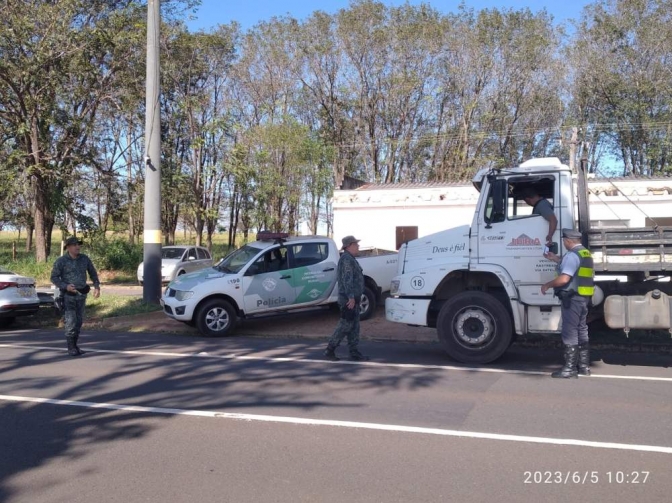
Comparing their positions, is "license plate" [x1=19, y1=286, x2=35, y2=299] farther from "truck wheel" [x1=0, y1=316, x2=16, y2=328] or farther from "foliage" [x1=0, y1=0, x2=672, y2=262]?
"foliage" [x1=0, y1=0, x2=672, y2=262]

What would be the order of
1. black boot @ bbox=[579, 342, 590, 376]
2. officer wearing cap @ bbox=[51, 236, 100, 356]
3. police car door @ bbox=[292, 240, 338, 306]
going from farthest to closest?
1. police car door @ bbox=[292, 240, 338, 306]
2. officer wearing cap @ bbox=[51, 236, 100, 356]
3. black boot @ bbox=[579, 342, 590, 376]

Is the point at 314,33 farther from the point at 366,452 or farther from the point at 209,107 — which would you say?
the point at 366,452

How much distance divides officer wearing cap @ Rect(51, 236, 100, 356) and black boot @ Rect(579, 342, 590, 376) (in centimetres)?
723

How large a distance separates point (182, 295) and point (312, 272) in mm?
2602

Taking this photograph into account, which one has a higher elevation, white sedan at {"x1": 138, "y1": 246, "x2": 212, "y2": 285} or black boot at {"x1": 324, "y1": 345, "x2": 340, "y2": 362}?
white sedan at {"x1": 138, "y1": 246, "x2": 212, "y2": 285}

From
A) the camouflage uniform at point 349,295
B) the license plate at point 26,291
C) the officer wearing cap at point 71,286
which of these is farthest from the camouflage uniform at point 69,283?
the license plate at point 26,291

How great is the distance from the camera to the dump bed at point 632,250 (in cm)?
841

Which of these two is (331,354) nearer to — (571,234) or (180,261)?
(571,234)

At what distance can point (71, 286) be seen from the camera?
975cm

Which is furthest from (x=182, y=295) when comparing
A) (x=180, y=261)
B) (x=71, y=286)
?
(x=180, y=261)

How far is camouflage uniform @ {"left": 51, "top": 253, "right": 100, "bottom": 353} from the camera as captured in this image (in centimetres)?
981

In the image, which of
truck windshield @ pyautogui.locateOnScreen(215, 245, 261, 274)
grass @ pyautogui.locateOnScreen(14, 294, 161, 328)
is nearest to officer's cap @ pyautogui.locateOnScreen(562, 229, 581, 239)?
truck windshield @ pyautogui.locateOnScreen(215, 245, 261, 274)

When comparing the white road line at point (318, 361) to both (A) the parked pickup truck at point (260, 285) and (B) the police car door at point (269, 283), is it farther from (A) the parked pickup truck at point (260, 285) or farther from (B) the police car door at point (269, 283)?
(B) the police car door at point (269, 283)
